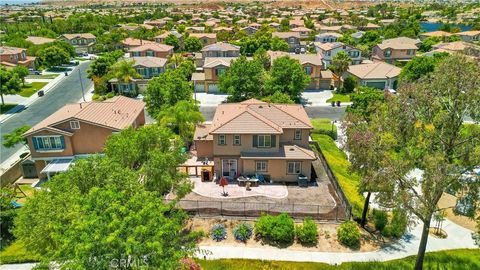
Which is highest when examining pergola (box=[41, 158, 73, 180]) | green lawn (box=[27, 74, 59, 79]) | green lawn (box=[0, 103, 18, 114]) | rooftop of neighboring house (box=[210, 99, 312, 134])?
rooftop of neighboring house (box=[210, 99, 312, 134])

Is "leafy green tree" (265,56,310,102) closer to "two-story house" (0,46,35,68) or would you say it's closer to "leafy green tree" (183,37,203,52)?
"leafy green tree" (183,37,203,52)

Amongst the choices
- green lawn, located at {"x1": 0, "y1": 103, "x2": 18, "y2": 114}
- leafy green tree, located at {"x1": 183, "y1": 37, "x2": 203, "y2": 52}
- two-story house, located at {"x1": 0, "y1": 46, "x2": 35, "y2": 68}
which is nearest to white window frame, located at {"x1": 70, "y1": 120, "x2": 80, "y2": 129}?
green lawn, located at {"x1": 0, "y1": 103, "x2": 18, "y2": 114}

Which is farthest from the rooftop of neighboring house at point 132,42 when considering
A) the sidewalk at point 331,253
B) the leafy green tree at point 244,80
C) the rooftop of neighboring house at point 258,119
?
the sidewalk at point 331,253

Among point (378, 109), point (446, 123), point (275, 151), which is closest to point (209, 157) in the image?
point (275, 151)

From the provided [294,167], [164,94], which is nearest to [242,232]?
[294,167]

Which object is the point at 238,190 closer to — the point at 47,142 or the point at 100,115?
the point at 100,115

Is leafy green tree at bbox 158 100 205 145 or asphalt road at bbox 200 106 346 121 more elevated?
leafy green tree at bbox 158 100 205 145

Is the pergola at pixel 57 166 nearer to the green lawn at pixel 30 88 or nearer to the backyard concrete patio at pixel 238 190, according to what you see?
the backyard concrete patio at pixel 238 190

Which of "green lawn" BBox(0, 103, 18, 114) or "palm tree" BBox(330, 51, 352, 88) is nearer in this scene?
"green lawn" BBox(0, 103, 18, 114)
